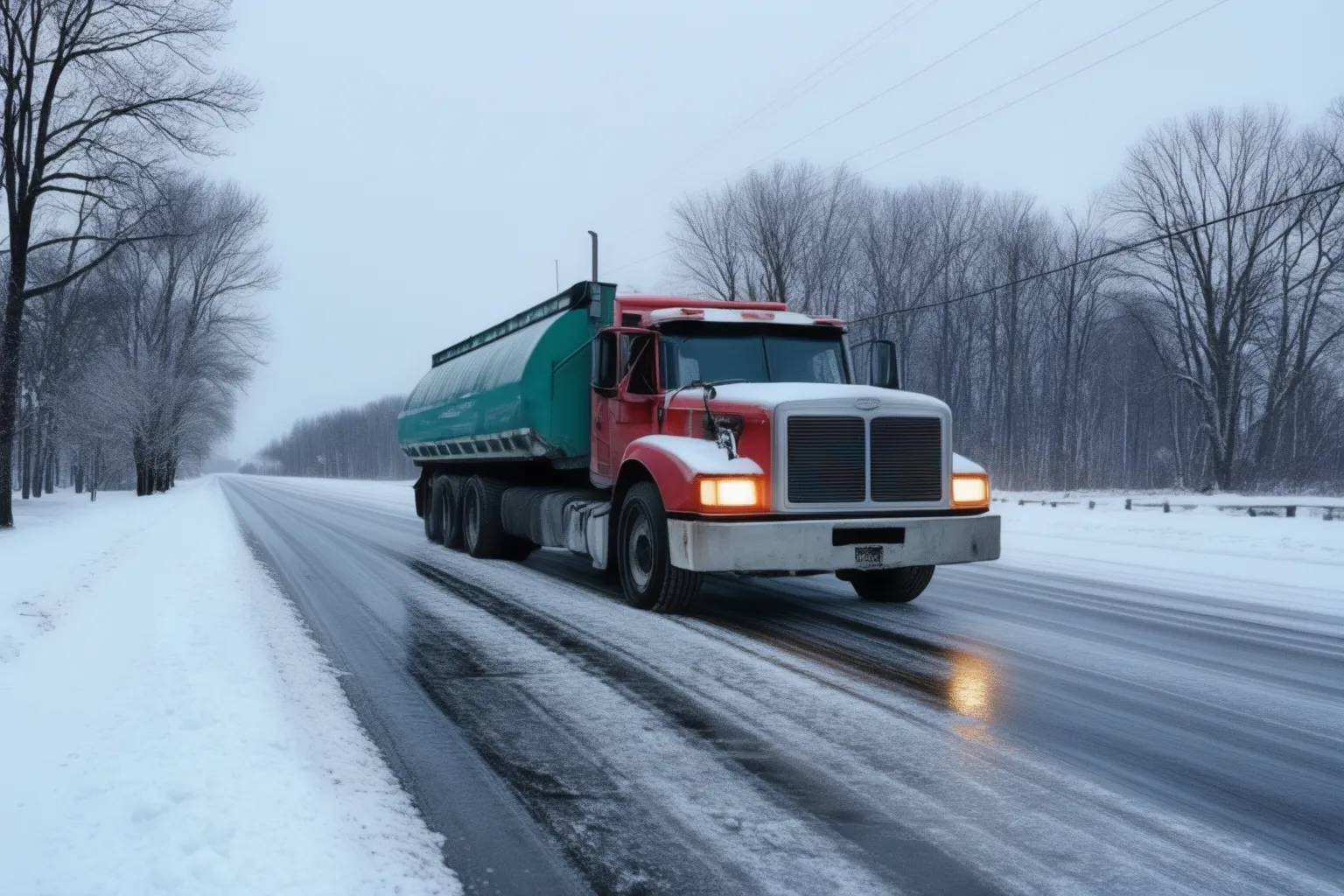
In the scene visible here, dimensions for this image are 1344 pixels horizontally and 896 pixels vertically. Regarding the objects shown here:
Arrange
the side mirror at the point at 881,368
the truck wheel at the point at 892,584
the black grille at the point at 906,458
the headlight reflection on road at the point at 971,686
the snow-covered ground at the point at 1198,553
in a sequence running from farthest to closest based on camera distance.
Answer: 1. the snow-covered ground at the point at 1198,553
2. the side mirror at the point at 881,368
3. the truck wheel at the point at 892,584
4. the black grille at the point at 906,458
5. the headlight reflection on road at the point at 971,686

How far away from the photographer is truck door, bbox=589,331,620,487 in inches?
371

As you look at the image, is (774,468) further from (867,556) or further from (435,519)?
(435,519)

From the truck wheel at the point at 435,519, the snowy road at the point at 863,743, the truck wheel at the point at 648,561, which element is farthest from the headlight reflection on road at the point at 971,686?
the truck wheel at the point at 435,519

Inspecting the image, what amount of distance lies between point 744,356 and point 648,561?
2149mm

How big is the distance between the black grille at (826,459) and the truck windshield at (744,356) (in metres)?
1.30

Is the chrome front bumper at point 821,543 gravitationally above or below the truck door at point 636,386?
below

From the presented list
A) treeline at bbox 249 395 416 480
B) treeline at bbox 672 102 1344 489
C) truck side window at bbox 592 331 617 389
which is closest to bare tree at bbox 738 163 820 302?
treeline at bbox 672 102 1344 489

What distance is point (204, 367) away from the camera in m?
52.6

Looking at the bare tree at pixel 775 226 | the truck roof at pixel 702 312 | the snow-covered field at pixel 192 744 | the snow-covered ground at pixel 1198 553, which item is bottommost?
the snow-covered ground at pixel 1198 553

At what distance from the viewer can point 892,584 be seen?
28.7 ft

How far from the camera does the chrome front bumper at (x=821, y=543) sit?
23.7ft

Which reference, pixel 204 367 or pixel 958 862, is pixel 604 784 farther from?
pixel 204 367

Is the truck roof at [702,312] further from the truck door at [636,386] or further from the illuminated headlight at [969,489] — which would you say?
the illuminated headlight at [969,489]

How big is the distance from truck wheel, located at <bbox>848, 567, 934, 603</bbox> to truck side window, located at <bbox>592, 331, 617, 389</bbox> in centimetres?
300
